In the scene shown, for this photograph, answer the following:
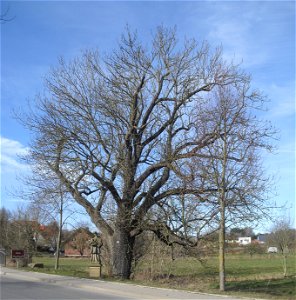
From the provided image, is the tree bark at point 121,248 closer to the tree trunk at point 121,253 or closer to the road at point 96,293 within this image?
the tree trunk at point 121,253

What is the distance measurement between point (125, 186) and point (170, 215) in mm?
2761

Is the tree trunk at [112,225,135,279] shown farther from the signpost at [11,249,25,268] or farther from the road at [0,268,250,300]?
the signpost at [11,249,25,268]

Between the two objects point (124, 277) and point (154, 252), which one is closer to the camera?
point (124, 277)

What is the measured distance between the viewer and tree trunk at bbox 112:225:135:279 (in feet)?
75.2

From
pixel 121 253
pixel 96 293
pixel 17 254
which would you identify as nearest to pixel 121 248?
pixel 121 253

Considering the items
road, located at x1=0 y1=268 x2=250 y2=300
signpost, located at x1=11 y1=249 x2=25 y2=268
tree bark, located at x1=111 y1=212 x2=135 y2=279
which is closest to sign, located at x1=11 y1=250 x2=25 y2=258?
signpost, located at x1=11 y1=249 x2=25 y2=268

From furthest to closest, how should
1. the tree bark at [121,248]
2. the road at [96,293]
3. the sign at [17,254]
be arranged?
the sign at [17,254]
the tree bark at [121,248]
the road at [96,293]

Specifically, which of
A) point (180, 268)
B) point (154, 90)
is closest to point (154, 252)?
point (180, 268)

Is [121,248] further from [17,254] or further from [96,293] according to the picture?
[17,254]

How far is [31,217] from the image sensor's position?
142ft

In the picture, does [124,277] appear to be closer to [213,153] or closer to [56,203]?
[56,203]

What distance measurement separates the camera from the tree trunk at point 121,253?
75.2ft

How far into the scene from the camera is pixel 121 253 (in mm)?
22953

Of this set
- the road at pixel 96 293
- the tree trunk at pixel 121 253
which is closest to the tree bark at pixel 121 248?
the tree trunk at pixel 121 253
